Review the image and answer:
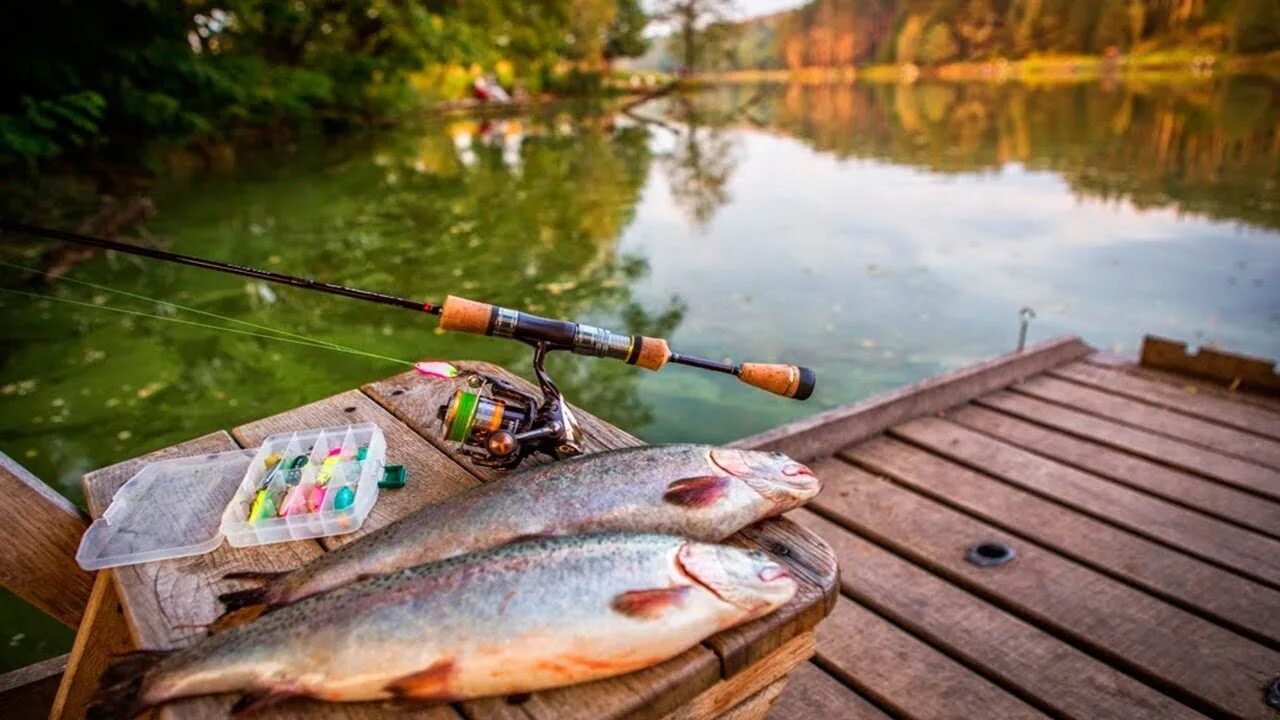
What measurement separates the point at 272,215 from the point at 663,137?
16.6 meters

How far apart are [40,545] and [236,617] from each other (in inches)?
34.3

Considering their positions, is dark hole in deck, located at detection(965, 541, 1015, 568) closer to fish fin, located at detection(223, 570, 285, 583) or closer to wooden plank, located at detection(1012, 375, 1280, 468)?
wooden plank, located at detection(1012, 375, 1280, 468)

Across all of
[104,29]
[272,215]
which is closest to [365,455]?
[272,215]

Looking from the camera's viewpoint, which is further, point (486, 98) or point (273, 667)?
point (486, 98)

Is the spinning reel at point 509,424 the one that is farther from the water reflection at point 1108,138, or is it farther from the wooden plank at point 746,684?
the water reflection at point 1108,138

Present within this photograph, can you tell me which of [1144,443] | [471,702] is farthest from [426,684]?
[1144,443]

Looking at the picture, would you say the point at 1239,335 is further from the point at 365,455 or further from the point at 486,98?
the point at 486,98

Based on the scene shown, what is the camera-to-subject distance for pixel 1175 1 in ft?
258

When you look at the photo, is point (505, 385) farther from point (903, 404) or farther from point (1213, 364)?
point (1213, 364)

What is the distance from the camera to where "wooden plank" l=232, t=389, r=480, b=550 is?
1.94 metres

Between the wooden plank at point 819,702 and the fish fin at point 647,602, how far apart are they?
4.27 feet

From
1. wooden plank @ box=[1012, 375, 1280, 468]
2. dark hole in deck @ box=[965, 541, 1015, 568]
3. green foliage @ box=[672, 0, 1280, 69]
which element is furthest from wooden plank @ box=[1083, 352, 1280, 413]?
green foliage @ box=[672, 0, 1280, 69]

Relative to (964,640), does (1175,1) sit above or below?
above

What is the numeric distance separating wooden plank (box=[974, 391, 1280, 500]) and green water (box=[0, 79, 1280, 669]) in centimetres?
146
